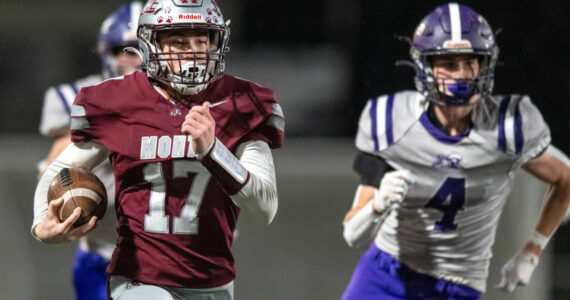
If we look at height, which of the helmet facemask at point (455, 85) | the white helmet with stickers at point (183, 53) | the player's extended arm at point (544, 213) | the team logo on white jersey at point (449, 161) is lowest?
the player's extended arm at point (544, 213)

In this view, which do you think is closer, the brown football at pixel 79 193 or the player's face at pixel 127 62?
the brown football at pixel 79 193

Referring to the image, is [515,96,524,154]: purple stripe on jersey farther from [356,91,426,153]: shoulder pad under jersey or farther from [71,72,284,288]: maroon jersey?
[71,72,284,288]: maroon jersey

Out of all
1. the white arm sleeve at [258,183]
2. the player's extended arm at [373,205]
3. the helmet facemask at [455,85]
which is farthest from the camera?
the helmet facemask at [455,85]

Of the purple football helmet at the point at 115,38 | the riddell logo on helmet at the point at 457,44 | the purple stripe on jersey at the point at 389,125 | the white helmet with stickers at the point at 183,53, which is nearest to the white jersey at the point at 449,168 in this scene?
the purple stripe on jersey at the point at 389,125

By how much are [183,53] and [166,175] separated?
38cm

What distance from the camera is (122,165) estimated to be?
3139 millimetres

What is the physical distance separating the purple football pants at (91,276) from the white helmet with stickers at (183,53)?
1.63m

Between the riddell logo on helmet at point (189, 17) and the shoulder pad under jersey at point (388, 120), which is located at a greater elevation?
the riddell logo on helmet at point (189, 17)

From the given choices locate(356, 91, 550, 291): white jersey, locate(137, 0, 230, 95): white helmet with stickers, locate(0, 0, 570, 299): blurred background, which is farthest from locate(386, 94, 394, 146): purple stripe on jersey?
locate(0, 0, 570, 299): blurred background

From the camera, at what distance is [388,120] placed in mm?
3873

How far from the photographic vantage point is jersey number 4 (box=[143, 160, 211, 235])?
3098mm

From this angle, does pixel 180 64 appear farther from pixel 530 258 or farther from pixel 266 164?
pixel 530 258

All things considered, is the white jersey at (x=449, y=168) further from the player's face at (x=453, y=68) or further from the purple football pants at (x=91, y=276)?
the purple football pants at (x=91, y=276)

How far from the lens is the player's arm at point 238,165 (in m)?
2.84
